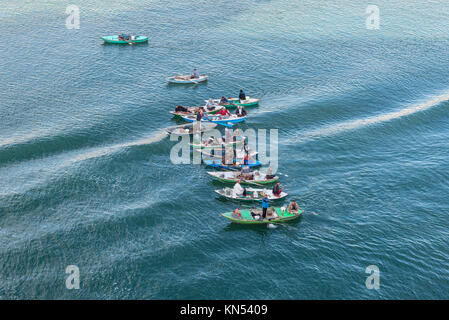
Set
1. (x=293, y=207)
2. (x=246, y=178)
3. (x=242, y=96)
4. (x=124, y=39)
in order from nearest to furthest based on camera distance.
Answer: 1. (x=293, y=207)
2. (x=246, y=178)
3. (x=242, y=96)
4. (x=124, y=39)

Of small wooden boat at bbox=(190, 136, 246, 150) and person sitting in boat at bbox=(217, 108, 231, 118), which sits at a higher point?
person sitting in boat at bbox=(217, 108, 231, 118)

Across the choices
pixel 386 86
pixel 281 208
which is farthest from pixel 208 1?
pixel 281 208

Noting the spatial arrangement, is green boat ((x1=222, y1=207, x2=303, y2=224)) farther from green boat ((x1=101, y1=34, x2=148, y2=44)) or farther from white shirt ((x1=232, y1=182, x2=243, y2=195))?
green boat ((x1=101, y1=34, x2=148, y2=44))

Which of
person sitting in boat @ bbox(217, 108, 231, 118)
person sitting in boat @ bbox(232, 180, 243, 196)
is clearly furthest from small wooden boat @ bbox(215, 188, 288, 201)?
person sitting in boat @ bbox(217, 108, 231, 118)

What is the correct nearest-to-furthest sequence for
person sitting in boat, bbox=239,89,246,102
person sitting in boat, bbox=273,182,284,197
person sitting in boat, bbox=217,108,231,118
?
person sitting in boat, bbox=273,182,284,197, person sitting in boat, bbox=217,108,231,118, person sitting in boat, bbox=239,89,246,102

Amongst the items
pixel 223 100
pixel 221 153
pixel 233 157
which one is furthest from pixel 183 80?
pixel 233 157

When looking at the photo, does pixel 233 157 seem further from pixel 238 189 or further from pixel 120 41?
pixel 120 41

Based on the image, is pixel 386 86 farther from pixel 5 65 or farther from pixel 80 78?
pixel 5 65

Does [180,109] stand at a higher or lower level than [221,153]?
higher
